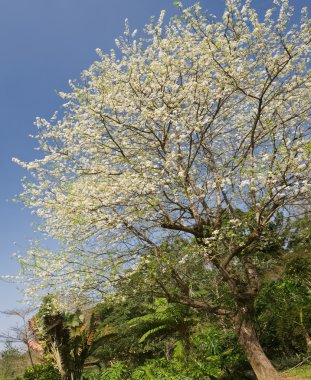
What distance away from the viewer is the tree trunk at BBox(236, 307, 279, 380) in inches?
301

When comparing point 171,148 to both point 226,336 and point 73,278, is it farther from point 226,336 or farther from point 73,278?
point 226,336

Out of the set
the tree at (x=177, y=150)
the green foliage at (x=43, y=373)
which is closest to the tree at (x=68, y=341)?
the green foliage at (x=43, y=373)

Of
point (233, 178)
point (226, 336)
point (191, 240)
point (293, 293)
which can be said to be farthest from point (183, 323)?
point (233, 178)

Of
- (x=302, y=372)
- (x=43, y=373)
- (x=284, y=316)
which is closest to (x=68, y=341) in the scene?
(x=43, y=373)

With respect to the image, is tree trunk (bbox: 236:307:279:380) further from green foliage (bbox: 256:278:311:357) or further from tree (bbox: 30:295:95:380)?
tree (bbox: 30:295:95:380)

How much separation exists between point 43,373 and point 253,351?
12.3 meters

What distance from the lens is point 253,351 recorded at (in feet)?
25.9

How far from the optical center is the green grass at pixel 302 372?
336 inches

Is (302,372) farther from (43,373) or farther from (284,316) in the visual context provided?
(43,373)

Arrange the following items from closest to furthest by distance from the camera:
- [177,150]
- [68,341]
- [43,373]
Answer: [177,150], [68,341], [43,373]

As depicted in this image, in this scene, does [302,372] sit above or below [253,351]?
below

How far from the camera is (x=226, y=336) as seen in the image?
37.8 ft

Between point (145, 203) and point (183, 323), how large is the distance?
790 centimetres

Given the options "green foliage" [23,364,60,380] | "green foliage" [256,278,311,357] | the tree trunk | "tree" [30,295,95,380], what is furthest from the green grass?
"green foliage" [23,364,60,380]
